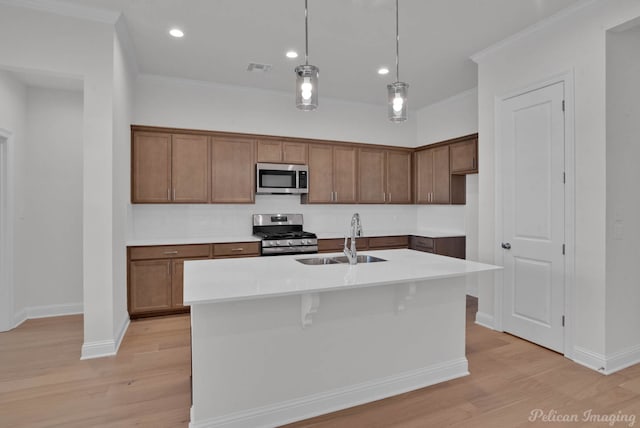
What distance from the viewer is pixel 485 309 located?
3789mm

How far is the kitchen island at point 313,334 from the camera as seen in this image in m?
1.99

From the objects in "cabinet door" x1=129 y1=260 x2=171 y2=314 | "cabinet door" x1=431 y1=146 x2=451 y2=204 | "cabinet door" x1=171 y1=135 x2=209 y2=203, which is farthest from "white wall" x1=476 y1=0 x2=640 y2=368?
"cabinet door" x1=129 y1=260 x2=171 y2=314

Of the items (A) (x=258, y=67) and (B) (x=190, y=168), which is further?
(B) (x=190, y=168)

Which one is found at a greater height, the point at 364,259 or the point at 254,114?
the point at 254,114

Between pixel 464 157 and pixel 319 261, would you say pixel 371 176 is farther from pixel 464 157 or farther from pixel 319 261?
pixel 319 261

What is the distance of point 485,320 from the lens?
3762 mm

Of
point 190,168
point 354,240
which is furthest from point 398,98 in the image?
point 190,168

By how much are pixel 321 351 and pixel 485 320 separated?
228cm

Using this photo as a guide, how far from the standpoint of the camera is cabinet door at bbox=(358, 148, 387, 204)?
545cm

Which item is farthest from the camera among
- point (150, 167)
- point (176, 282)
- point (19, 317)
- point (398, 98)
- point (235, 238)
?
point (235, 238)

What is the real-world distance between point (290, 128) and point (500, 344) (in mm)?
3643

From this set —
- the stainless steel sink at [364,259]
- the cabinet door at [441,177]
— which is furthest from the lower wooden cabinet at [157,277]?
the cabinet door at [441,177]

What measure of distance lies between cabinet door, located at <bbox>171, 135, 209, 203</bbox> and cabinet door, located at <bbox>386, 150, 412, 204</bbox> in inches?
107

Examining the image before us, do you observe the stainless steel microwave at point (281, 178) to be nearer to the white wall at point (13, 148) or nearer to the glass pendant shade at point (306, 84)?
the white wall at point (13, 148)
